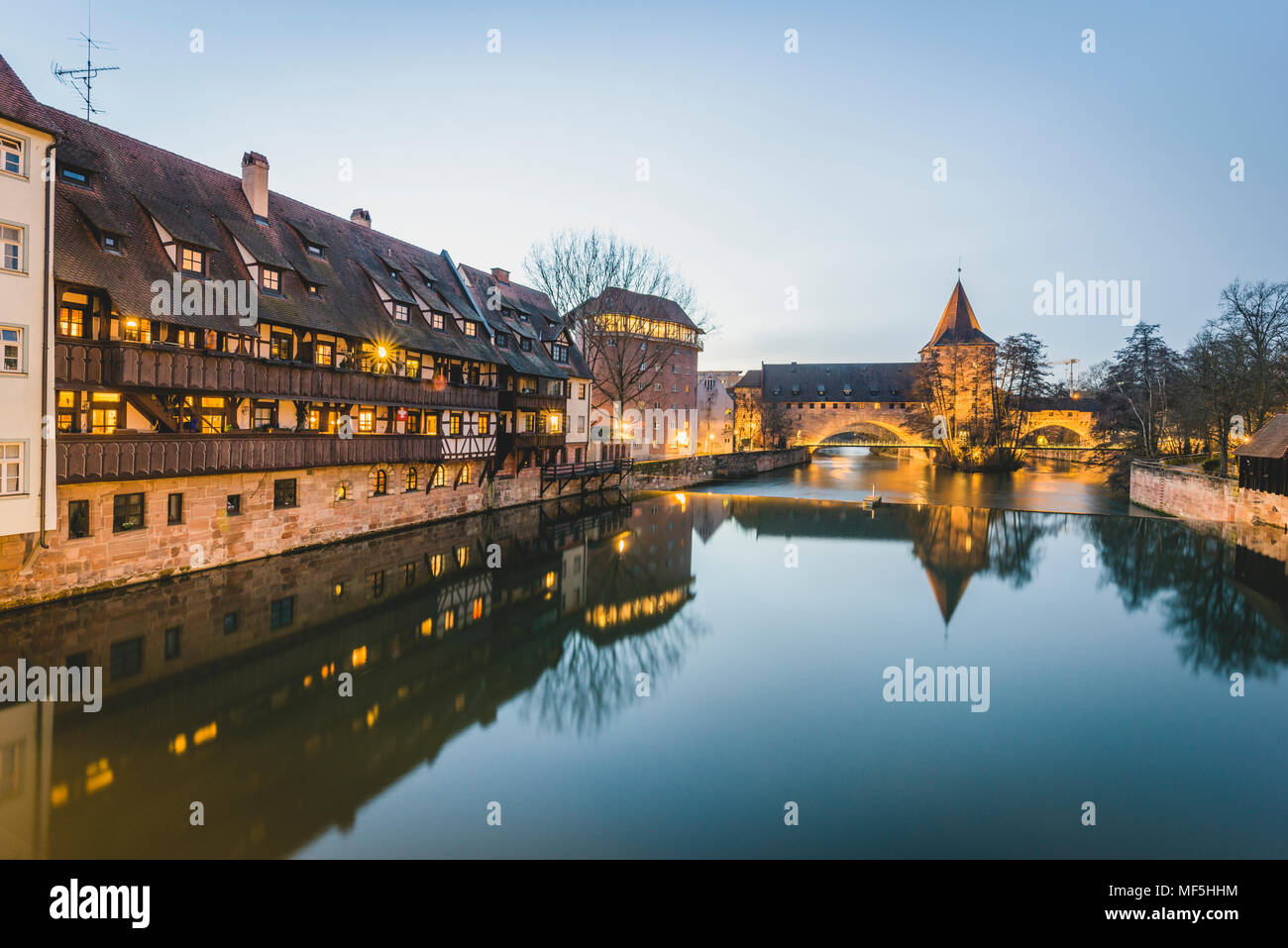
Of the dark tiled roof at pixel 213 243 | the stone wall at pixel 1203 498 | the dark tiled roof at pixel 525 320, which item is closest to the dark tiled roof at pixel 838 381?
the stone wall at pixel 1203 498

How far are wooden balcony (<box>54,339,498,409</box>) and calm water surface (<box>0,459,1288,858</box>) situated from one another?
4.32 meters

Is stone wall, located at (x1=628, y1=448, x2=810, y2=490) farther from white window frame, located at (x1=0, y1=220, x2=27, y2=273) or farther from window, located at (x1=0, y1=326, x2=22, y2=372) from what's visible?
white window frame, located at (x1=0, y1=220, x2=27, y2=273)

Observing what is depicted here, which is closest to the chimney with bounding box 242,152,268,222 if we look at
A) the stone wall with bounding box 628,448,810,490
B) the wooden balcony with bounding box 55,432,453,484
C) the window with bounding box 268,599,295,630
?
the wooden balcony with bounding box 55,432,453,484

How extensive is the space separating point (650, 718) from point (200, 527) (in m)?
12.0

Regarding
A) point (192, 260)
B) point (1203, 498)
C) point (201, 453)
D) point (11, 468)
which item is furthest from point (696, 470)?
point (11, 468)

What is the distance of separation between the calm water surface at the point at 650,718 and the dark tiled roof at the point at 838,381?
66970mm

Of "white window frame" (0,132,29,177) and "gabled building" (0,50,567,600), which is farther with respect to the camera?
"gabled building" (0,50,567,600)

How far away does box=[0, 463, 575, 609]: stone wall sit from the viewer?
1249 centimetres

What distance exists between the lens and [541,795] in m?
7.46

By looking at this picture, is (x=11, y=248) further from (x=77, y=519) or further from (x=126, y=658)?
(x=126, y=658)

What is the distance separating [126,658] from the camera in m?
10.7

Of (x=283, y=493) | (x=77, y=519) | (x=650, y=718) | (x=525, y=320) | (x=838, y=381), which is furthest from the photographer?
(x=838, y=381)
